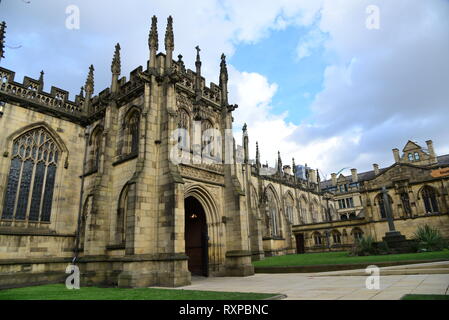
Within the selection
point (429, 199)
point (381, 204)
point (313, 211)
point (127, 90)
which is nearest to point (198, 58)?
point (127, 90)

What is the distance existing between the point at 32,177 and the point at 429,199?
135 feet

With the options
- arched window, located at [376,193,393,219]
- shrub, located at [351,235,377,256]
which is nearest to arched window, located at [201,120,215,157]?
shrub, located at [351,235,377,256]

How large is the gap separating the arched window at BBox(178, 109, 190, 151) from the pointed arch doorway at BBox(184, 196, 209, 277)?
365 cm

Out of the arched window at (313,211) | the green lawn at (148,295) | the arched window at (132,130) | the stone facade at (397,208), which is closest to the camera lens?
the green lawn at (148,295)

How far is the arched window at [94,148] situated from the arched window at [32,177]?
7.02 feet

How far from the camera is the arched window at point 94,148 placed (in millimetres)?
20406

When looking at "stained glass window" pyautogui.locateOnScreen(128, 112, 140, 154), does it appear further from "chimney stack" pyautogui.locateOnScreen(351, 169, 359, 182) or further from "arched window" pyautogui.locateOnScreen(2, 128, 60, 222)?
"chimney stack" pyautogui.locateOnScreen(351, 169, 359, 182)

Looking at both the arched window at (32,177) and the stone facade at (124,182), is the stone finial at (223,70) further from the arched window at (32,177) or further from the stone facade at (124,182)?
the arched window at (32,177)

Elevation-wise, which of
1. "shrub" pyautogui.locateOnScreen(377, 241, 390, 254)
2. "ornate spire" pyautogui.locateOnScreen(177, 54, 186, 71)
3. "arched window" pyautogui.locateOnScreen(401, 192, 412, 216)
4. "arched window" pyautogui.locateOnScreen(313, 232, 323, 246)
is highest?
"ornate spire" pyautogui.locateOnScreen(177, 54, 186, 71)

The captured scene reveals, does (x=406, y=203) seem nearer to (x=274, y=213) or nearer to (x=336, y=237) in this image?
(x=336, y=237)

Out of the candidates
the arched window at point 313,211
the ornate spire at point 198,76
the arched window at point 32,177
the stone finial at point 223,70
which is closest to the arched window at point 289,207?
the arched window at point 313,211

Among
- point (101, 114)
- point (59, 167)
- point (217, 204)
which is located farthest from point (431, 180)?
point (59, 167)

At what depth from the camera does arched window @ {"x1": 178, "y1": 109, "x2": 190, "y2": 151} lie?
17.8 metres
